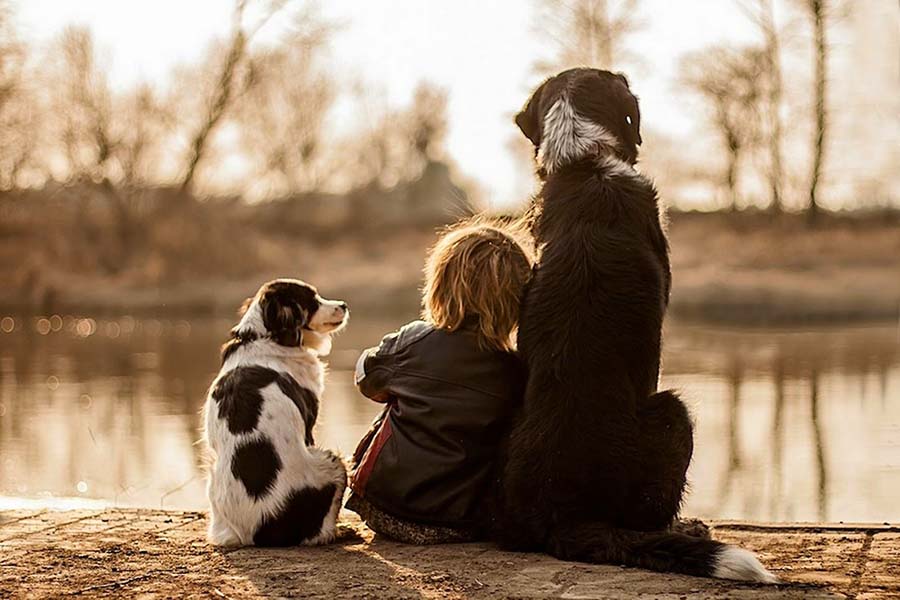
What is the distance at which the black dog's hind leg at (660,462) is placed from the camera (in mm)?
4680

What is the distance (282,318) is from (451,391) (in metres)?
0.93

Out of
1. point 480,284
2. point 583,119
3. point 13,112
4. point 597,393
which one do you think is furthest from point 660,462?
point 13,112

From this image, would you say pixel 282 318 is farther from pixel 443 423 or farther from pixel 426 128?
pixel 426 128

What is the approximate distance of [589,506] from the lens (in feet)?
15.3

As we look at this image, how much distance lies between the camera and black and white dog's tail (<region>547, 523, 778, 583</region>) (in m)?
4.21

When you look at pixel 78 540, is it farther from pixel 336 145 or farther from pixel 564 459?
pixel 336 145

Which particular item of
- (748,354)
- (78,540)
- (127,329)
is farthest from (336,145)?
(78,540)

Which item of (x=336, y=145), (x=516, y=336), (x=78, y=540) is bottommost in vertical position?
(x=78, y=540)

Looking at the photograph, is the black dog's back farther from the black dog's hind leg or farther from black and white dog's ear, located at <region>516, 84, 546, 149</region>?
black and white dog's ear, located at <region>516, 84, 546, 149</region>

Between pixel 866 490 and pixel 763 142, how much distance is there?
23.2m

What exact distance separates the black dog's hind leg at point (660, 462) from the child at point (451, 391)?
61cm

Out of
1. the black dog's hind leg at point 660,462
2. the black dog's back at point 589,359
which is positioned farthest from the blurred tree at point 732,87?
the black dog's hind leg at point 660,462

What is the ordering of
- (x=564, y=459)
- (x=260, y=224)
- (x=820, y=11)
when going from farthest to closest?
(x=260, y=224) < (x=820, y=11) < (x=564, y=459)

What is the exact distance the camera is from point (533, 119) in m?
5.36
